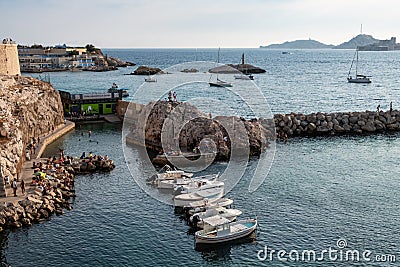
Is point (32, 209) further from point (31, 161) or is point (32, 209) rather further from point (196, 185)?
point (31, 161)

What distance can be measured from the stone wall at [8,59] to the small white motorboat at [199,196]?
34.3m

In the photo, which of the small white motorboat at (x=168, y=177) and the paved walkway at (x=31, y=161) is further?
the small white motorboat at (x=168, y=177)

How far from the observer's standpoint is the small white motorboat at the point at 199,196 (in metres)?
32.4

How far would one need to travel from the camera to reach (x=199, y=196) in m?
33.0

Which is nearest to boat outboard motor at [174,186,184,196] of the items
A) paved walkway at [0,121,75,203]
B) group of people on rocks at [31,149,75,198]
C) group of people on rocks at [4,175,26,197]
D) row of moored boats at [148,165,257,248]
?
row of moored boats at [148,165,257,248]

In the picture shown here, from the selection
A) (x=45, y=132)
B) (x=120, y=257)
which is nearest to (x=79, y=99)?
(x=45, y=132)

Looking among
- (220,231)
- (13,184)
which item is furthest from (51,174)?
(220,231)

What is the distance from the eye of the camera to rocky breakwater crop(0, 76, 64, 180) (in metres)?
35.4

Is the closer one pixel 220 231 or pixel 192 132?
pixel 220 231

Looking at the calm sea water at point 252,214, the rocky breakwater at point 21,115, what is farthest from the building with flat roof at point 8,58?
the calm sea water at point 252,214

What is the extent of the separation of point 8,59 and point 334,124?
138ft

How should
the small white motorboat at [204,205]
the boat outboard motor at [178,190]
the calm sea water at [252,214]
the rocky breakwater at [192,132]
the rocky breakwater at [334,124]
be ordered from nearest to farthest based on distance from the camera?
the calm sea water at [252,214]
the small white motorboat at [204,205]
the boat outboard motor at [178,190]
the rocky breakwater at [192,132]
the rocky breakwater at [334,124]

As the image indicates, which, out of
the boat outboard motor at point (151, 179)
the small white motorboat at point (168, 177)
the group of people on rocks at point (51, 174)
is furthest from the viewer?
the boat outboard motor at point (151, 179)

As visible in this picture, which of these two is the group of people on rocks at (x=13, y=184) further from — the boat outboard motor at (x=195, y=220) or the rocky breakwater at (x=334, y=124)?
the rocky breakwater at (x=334, y=124)
